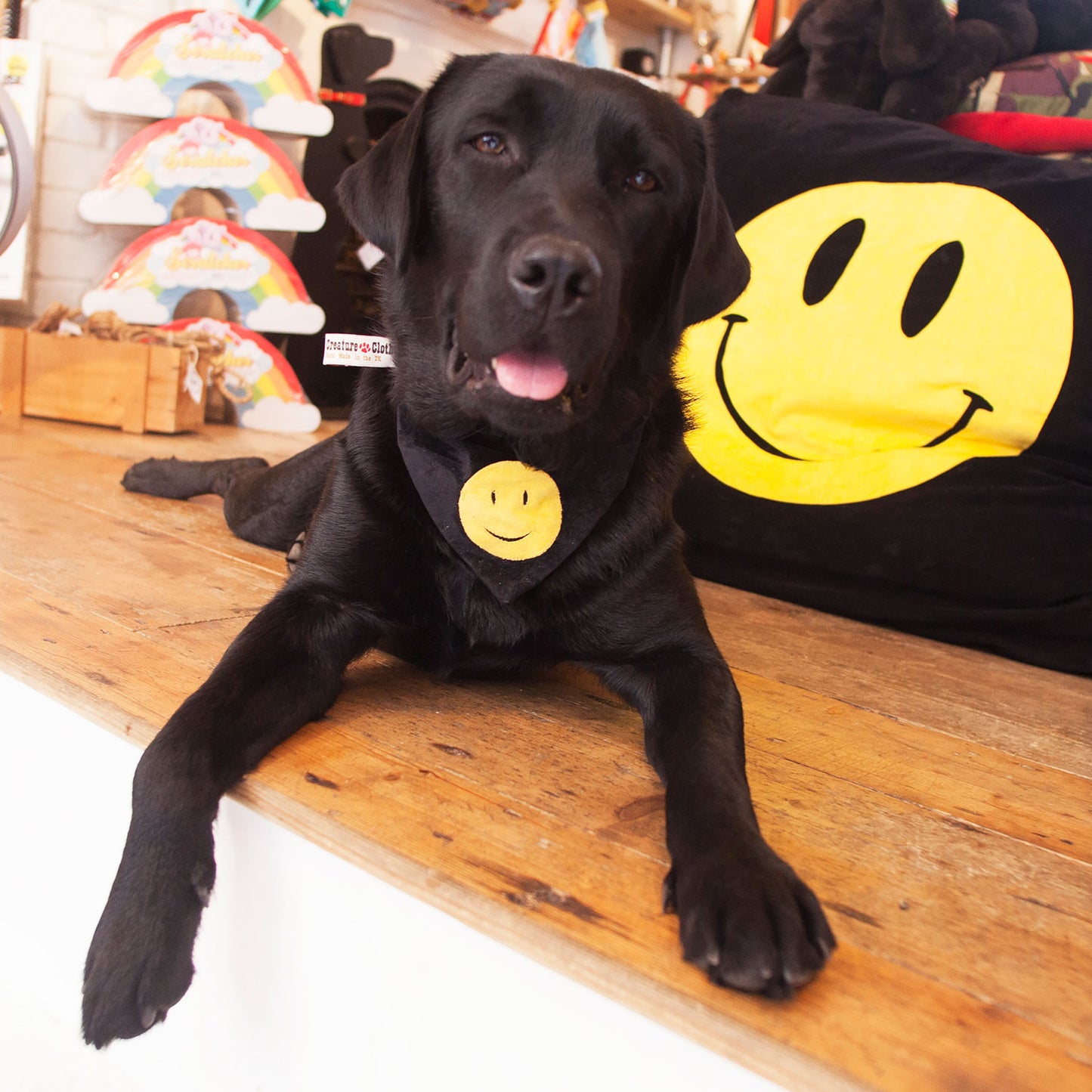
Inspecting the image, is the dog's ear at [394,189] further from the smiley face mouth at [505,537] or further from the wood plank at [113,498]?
the wood plank at [113,498]

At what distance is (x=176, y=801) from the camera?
0.94m

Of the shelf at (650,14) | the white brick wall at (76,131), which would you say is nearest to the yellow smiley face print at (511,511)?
the white brick wall at (76,131)

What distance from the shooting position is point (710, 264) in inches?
51.8

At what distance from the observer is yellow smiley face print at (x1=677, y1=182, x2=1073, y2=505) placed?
190 centimetres

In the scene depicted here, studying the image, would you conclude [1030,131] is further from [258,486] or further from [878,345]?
[258,486]

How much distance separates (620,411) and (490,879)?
676 millimetres

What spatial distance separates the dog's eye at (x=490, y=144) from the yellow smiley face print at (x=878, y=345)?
2.67 feet

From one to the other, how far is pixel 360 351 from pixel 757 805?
81 centimetres

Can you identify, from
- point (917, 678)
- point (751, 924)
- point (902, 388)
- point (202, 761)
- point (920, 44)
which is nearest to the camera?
point (751, 924)

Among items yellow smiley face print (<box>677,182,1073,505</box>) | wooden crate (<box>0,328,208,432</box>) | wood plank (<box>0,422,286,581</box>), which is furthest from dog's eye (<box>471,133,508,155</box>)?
wooden crate (<box>0,328,208,432</box>)

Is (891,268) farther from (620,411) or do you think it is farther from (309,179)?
(309,179)

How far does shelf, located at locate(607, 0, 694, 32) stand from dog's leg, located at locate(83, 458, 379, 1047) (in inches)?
186

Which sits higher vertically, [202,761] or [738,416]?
[738,416]

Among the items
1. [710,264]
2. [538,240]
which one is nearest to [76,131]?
[710,264]
